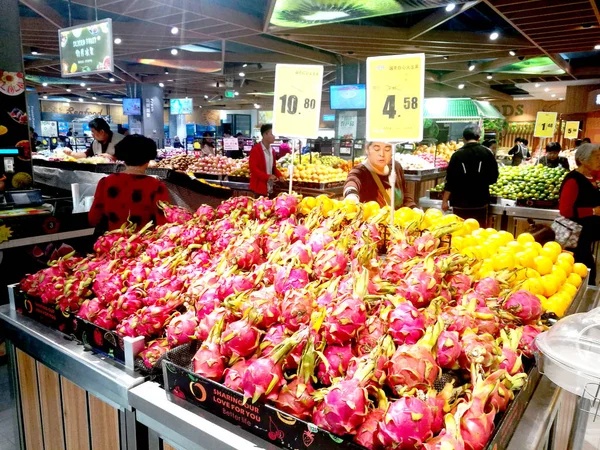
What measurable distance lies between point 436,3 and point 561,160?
4.29 m

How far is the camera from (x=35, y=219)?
3.76 m

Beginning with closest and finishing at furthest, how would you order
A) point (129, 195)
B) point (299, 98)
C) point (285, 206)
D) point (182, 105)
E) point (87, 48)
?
point (285, 206) → point (299, 98) → point (129, 195) → point (87, 48) → point (182, 105)

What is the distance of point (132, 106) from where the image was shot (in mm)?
19219

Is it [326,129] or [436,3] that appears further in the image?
[326,129]

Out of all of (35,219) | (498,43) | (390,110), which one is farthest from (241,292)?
(498,43)

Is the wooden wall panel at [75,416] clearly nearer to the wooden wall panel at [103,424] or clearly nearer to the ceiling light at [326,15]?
the wooden wall panel at [103,424]

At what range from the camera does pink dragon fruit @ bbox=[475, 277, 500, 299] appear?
1545mm

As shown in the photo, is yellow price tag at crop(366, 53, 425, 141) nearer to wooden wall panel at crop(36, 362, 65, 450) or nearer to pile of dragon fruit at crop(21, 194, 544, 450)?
pile of dragon fruit at crop(21, 194, 544, 450)

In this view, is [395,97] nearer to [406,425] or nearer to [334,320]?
[334,320]

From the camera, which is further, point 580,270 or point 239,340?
point 580,270

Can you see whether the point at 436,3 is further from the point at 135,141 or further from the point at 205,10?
the point at 135,141

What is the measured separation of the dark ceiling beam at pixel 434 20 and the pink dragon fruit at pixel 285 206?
5525 millimetres

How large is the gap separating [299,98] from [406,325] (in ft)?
6.25

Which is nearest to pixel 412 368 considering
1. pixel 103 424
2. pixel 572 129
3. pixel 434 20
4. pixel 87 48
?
pixel 103 424
